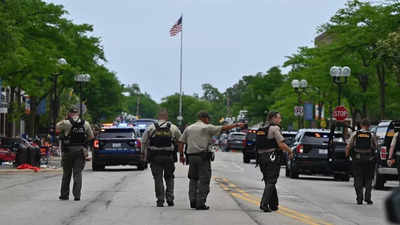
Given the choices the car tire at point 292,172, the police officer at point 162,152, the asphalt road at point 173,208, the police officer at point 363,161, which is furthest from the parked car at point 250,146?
the police officer at point 162,152

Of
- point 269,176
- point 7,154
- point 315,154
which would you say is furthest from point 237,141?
point 269,176

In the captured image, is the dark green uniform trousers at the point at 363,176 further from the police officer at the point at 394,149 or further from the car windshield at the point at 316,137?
the car windshield at the point at 316,137

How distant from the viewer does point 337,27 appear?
5150cm

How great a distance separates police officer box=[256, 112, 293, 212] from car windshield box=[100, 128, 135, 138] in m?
17.7

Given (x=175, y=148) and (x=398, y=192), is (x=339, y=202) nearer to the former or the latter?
(x=175, y=148)

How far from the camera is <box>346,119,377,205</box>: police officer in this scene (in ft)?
55.9

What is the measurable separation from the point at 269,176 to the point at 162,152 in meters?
2.03

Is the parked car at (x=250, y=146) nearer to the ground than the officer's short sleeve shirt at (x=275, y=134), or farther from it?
nearer to the ground

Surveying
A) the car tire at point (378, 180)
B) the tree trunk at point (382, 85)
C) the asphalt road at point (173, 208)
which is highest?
the tree trunk at point (382, 85)

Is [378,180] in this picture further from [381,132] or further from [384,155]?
[384,155]

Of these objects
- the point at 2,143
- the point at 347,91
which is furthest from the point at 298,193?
the point at 347,91

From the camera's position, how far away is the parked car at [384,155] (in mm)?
21492

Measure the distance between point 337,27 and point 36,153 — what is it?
23.6 m

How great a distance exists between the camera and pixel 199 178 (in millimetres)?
14133
